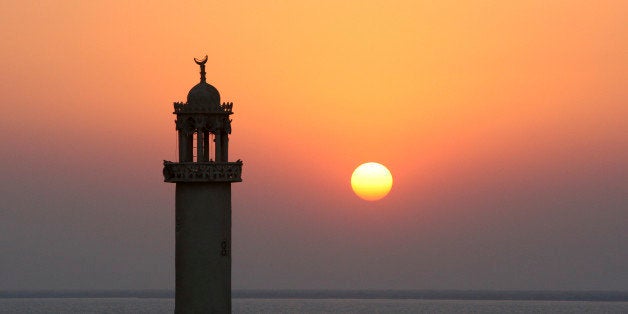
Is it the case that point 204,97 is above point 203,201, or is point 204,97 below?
above

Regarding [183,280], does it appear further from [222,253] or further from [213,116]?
[213,116]

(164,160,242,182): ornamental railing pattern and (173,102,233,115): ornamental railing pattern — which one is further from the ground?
(173,102,233,115): ornamental railing pattern

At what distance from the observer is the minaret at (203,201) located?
72500 mm

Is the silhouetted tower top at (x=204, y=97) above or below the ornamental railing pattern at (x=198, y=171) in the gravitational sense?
above

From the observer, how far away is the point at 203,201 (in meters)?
72.9

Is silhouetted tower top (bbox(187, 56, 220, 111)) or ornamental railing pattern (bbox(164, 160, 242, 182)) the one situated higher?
silhouetted tower top (bbox(187, 56, 220, 111))

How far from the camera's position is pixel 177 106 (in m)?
72.6

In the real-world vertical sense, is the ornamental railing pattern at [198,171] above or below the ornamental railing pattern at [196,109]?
below

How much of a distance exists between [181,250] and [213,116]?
25.0ft

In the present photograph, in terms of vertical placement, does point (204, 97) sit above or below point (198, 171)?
above

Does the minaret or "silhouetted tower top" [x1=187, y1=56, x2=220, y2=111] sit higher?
"silhouetted tower top" [x1=187, y1=56, x2=220, y2=111]

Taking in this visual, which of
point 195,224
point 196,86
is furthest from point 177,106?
point 195,224

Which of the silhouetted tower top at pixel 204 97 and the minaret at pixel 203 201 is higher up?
the silhouetted tower top at pixel 204 97

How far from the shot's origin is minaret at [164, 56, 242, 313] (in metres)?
72.5
